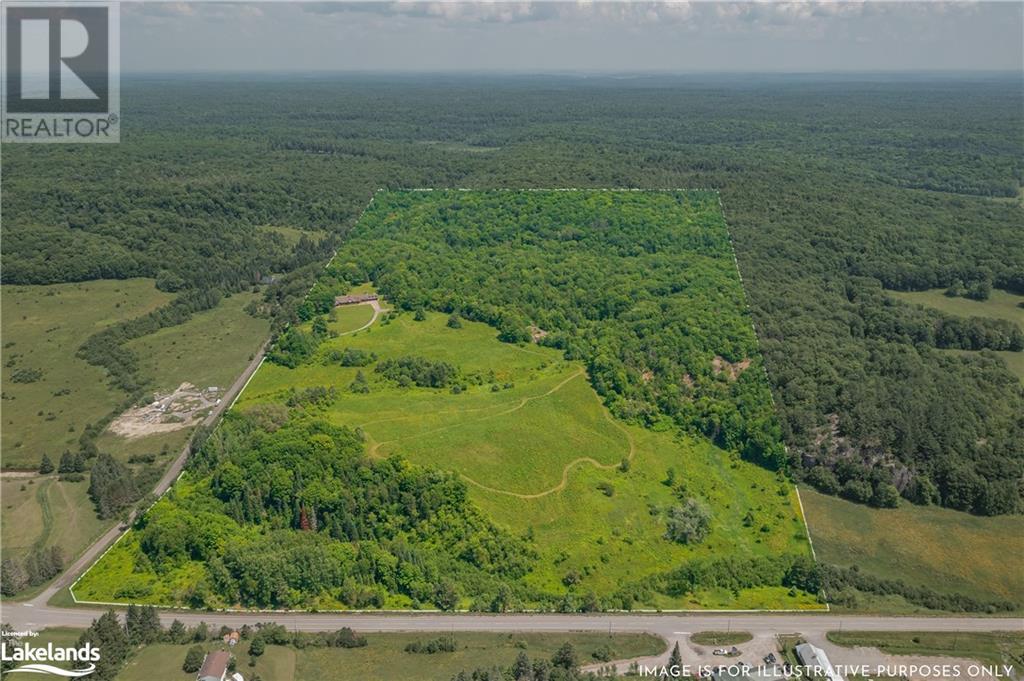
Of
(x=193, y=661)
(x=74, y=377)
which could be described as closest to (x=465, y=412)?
(x=193, y=661)

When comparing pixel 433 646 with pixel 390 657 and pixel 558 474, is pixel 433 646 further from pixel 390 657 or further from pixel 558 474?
pixel 558 474

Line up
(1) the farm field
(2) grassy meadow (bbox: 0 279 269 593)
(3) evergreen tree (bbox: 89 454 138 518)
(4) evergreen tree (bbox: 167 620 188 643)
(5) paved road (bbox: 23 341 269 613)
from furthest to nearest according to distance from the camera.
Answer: (1) the farm field, (2) grassy meadow (bbox: 0 279 269 593), (3) evergreen tree (bbox: 89 454 138 518), (5) paved road (bbox: 23 341 269 613), (4) evergreen tree (bbox: 167 620 188 643)

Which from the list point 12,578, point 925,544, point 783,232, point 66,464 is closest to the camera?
point 12,578

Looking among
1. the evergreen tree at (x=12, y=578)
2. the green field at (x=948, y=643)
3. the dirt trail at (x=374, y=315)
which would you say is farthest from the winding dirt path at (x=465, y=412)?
the green field at (x=948, y=643)

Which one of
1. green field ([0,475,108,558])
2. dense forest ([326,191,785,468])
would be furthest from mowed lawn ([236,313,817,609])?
green field ([0,475,108,558])

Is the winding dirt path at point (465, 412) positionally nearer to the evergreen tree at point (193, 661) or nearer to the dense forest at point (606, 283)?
the dense forest at point (606, 283)

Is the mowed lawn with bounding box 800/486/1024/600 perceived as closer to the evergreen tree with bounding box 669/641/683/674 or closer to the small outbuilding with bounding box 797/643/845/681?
the small outbuilding with bounding box 797/643/845/681
